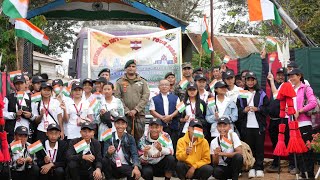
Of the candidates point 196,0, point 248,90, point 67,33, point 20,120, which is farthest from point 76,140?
point 67,33

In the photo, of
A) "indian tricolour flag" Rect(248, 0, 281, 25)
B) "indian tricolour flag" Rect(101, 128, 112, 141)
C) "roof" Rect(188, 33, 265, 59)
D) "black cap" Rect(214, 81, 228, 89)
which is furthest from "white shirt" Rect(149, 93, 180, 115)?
"roof" Rect(188, 33, 265, 59)

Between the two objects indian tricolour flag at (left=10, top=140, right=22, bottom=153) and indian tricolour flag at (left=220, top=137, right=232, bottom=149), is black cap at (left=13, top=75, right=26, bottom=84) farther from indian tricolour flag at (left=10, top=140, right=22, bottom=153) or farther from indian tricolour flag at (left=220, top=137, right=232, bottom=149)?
indian tricolour flag at (left=220, top=137, right=232, bottom=149)

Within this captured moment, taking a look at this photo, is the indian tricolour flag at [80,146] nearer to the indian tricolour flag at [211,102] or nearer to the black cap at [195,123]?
the black cap at [195,123]

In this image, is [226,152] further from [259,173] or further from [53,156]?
[53,156]

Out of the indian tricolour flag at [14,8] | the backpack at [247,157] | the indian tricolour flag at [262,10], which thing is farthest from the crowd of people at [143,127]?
the indian tricolour flag at [262,10]

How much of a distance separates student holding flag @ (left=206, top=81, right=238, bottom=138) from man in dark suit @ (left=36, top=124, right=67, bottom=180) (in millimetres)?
2534

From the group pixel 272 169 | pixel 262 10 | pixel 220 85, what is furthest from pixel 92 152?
pixel 262 10

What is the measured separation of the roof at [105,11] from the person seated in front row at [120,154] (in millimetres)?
7659

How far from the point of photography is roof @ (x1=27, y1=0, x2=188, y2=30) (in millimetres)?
16906

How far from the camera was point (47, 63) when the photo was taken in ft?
120

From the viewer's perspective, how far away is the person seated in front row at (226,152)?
31.3 ft

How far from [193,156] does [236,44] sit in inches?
816

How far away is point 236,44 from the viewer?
29812mm

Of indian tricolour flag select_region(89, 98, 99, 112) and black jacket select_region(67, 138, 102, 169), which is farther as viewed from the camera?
indian tricolour flag select_region(89, 98, 99, 112)
